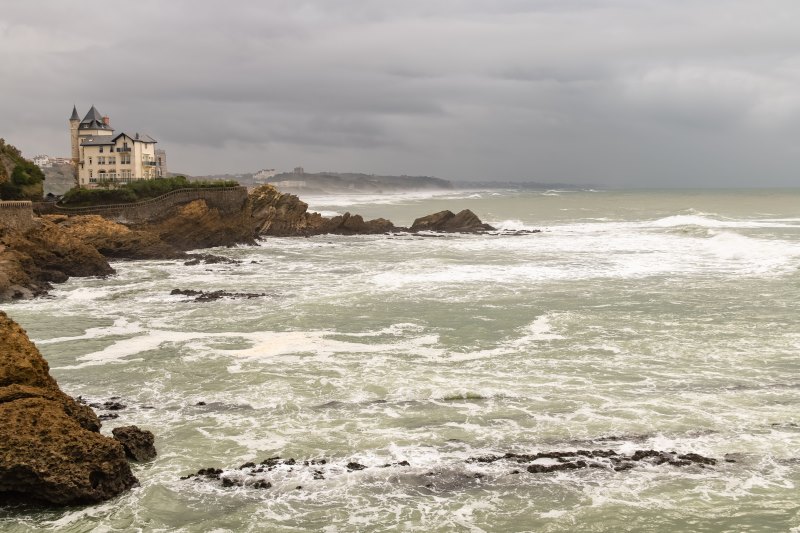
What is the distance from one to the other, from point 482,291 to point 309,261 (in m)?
14.1

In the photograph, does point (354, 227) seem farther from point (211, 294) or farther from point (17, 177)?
point (211, 294)

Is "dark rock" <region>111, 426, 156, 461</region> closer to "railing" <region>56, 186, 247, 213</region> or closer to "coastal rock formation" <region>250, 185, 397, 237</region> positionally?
"railing" <region>56, 186, 247, 213</region>

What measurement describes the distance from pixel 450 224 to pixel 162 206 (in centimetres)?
2278

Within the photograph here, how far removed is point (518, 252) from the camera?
1726 inches

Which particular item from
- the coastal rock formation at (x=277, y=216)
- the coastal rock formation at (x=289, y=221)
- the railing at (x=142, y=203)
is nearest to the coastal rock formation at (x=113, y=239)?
the railing at (x=142, y=203)

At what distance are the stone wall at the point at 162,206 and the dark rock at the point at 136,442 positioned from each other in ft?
113

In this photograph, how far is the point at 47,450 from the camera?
10.5 m

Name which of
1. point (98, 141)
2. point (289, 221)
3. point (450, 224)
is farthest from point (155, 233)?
point (450, 224)

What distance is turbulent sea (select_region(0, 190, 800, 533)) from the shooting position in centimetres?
1092

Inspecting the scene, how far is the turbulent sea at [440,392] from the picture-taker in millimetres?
10922

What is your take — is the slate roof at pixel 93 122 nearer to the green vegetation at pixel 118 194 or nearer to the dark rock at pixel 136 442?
the green vegetation at pixel 118 194

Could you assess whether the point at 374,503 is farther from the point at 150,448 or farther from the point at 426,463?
the point at 150,448

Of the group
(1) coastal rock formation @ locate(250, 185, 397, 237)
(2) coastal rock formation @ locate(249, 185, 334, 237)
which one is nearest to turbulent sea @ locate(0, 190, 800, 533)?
(2) coastal rock formation @ locate(249, 185, 334, 237)

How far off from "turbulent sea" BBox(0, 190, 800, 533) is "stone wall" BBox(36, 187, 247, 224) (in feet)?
45.4
